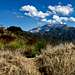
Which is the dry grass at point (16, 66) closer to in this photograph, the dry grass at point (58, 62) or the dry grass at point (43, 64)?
the dry grass at point (43, 64)

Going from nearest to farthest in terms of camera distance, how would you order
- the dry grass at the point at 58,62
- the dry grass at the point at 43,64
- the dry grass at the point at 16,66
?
the dry grass at the point at 16,66, the dry grass at the point at 43,64, the dry grass at the point at 58,62

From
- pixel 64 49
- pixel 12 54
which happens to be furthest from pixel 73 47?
pixel 12 54

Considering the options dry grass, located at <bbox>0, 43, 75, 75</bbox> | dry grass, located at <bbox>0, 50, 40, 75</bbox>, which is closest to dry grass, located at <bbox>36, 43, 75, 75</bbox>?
dry grass, located at <bbox>0, 43, 75, 75</bbox>

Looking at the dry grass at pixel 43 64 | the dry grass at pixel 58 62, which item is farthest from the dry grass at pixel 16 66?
the dry grass at pixel 58 62

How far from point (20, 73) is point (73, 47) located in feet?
9.69

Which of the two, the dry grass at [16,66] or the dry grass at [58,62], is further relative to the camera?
the dry grass at [58,62]

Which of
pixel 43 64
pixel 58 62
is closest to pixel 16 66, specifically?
pixel 43 64

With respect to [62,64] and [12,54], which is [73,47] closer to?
[62,64]

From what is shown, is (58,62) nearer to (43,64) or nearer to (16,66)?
(43,64)

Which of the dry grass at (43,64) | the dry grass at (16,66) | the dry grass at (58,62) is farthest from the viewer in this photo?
the dry grass at (58,62)

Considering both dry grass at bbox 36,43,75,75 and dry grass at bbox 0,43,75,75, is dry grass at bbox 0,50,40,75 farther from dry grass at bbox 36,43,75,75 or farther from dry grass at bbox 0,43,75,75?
dry grass at bbox 36,43,75,75

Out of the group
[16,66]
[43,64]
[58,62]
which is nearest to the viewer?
[16,66]

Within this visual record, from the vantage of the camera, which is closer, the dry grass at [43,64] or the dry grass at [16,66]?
the dry grass at [16,66]

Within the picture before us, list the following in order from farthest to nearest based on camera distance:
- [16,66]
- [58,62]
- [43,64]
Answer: [43,64] < [58,62] < [16,66]
